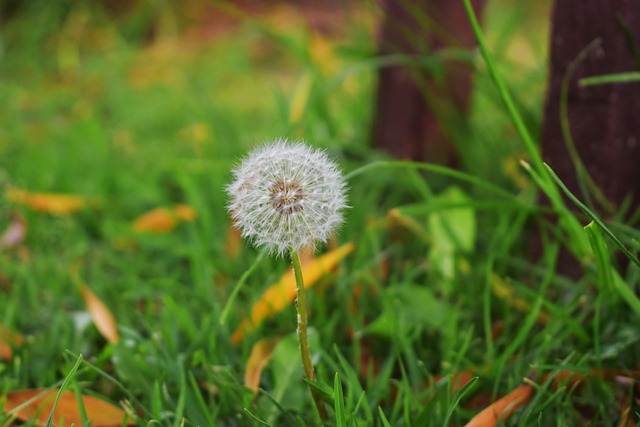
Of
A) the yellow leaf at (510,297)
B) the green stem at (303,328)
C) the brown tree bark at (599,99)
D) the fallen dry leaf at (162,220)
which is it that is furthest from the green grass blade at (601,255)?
the fallen dry leaf at (162,220)

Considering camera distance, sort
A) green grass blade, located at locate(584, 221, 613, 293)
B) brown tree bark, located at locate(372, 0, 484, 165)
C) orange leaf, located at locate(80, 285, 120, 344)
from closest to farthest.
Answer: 1. green grass blade, located at locate(584, 221, 613, 293)
2. orange leaf, located at locate(80, 285, 120, 344)
3. brown tree bark, located at locate(372, 0, 484, 165)

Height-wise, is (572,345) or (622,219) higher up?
(622,219)

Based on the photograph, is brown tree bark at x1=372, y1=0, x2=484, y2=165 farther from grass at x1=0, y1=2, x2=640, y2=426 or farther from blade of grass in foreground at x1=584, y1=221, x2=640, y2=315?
blade of grass in foreground at x1=584, y1=221, x2=640, y2=315

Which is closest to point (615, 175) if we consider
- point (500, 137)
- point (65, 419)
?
point (500, 137)

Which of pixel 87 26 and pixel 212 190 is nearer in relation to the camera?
pixel 212 190

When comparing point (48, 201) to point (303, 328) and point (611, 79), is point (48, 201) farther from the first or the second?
point (611, 79)

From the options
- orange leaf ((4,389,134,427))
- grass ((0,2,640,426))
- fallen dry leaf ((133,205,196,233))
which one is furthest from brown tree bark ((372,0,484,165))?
orange leaf ((4,389,134,427))

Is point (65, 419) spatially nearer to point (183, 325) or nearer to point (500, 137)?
point (183, 325)

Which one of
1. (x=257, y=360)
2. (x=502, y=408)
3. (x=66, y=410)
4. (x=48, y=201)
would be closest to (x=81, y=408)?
(x=66, y=410)
